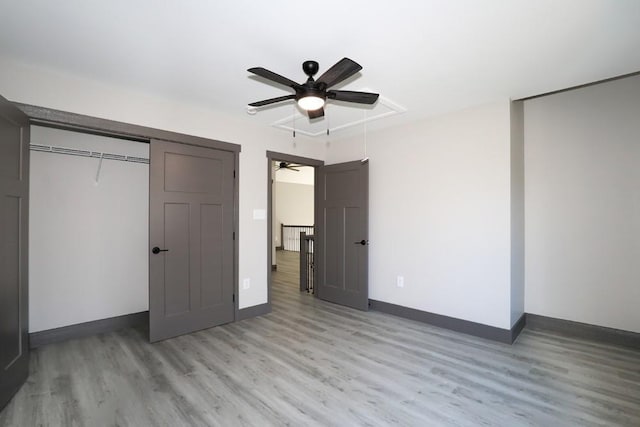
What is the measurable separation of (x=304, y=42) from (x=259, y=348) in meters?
2.89

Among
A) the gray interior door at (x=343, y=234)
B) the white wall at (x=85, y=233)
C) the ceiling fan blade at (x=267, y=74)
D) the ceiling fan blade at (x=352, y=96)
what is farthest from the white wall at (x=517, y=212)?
the white wall at (x=85, y=233)

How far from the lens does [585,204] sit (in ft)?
11.3

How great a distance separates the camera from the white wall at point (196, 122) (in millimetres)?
2693

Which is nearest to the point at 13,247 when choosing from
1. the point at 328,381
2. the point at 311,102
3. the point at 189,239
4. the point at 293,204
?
the point at 189,239

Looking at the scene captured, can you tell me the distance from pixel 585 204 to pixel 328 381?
11.2 ft

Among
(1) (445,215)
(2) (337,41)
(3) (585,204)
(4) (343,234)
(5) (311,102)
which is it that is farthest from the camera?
(4) (343,234)

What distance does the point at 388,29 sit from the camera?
6.98 ft

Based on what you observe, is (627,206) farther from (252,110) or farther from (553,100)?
(252,110)

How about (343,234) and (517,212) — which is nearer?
(517,212)

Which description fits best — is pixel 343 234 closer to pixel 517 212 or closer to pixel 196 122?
pixel 517 212

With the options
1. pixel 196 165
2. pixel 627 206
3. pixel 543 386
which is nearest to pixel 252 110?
pixel 196 165

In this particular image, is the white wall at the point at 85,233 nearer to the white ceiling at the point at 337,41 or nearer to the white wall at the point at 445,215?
the white ceiling at the point at 337,41

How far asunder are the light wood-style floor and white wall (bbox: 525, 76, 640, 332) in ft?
1.58

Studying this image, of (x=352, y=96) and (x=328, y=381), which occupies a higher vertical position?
(x=352, y=96)
